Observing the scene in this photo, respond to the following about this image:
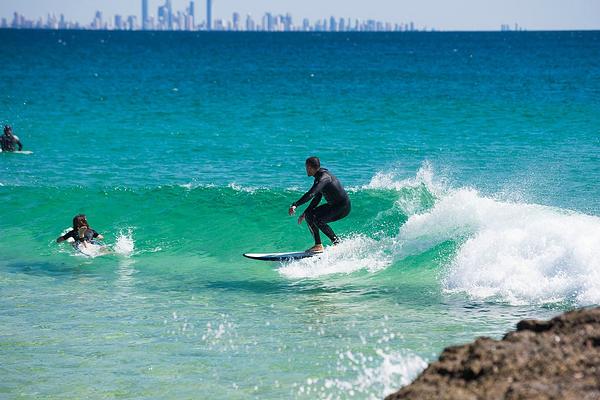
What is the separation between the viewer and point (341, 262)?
13.7 metres

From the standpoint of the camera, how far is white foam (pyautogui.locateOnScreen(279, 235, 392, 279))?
43.8ft

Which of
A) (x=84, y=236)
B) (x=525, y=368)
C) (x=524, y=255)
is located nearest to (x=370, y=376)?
(x=525, y=368)

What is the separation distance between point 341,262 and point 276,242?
3030 millimetres

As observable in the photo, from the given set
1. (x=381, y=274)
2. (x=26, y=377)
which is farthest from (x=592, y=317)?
(x=381, y=274)

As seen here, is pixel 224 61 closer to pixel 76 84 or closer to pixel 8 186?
pixel 76 84

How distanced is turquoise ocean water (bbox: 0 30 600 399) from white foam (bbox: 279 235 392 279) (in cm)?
4

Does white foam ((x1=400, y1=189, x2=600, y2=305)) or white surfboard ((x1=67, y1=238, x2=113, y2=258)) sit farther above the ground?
white foam ((x1=400, y1=189, x2=600, y2=305))

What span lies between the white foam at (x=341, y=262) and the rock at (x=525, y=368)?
7.82 metres

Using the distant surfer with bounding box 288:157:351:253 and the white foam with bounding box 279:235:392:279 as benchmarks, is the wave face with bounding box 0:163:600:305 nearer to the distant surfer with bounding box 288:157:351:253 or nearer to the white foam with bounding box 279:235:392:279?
the white foam with bounding box 279:235:392:279

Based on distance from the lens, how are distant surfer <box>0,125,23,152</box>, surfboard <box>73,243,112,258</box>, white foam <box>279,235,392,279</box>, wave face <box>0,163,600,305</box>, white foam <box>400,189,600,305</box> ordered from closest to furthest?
white foam <box>400,189,600,305</box> < wave face <box>0,163,600,305</box> < white foam <box>279,235,392,279</box> < surfboard <box>73,243,112,258</box> < distant surfer <box>0,125,23,152</box>

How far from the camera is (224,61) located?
8194 centimetres

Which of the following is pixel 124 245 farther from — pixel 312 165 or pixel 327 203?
pixel 312 165

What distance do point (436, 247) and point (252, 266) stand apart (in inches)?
116

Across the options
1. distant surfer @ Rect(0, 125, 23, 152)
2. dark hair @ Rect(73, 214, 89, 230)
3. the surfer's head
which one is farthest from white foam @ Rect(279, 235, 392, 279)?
distant surfer @ Rect(0, 125, 23, 152)
